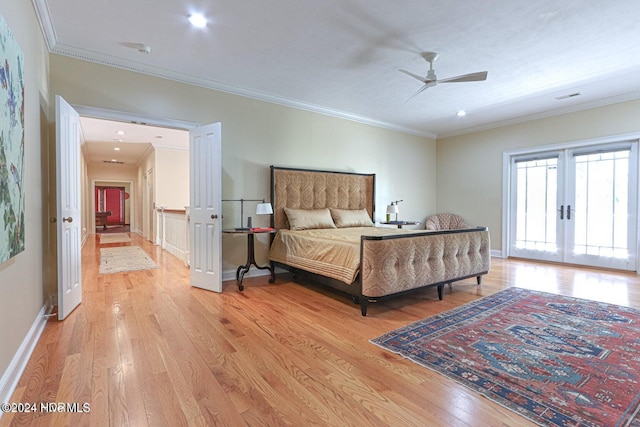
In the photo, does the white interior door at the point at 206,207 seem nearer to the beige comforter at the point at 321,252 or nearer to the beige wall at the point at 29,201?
the beige comforter at the point at 321,252

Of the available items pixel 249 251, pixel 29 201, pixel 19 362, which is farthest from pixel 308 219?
pixel 19 362

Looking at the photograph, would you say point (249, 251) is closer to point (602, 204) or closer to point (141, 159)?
point (602, 204)

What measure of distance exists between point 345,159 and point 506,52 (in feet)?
9.33

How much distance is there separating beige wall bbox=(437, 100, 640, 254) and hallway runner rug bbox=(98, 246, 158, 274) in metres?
6.27

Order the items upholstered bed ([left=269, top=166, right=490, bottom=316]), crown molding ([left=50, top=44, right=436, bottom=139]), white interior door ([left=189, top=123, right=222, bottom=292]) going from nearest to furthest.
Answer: upholstered bed ([left=269, top=166, right=490, bottom=316]) < crown molding ([left=50, top=44, right=436, bottom=139]) < white interior door ([left=189, top=123, right=222, bottom=292])

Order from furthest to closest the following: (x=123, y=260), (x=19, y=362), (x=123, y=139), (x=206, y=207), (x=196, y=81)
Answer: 1. (x=123, y=139)
2. (x=123, y=260)
3. (x=196, y=81)
4. (x=206, y=207)
5. (x=19, y=362)

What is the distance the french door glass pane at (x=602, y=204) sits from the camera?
190 inches

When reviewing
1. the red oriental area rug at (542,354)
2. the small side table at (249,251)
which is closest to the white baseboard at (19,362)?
the small side table at (249,251)

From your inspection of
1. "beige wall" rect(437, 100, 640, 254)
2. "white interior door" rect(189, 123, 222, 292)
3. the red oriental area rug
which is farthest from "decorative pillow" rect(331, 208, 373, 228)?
"beige wall" rect(437, 100, 640, 254)

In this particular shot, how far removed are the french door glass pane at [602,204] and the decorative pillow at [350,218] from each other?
11.7 ft

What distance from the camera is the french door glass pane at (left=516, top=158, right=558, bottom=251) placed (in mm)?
5582

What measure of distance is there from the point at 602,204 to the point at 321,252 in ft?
16.0

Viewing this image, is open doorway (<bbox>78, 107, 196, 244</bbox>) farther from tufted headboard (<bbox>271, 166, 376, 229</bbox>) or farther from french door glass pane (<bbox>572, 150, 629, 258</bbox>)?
french door glass pane (<bbox>572, 150, 629, 258</bbox>)

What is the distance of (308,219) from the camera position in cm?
456
